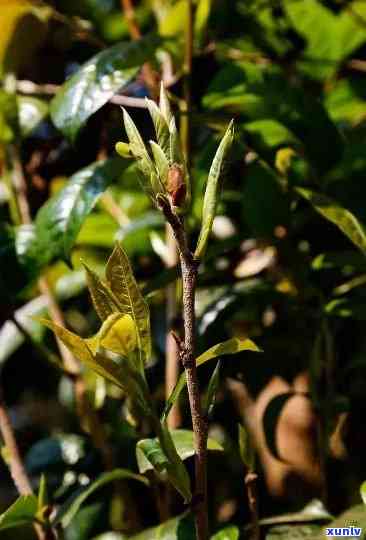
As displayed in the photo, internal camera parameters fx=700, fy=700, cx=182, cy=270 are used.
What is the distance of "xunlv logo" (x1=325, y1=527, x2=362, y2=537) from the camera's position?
569 mm

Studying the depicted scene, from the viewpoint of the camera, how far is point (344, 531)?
579 millimetres

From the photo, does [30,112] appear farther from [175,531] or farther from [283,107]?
[175,531]

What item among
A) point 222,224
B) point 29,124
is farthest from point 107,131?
point 222,224

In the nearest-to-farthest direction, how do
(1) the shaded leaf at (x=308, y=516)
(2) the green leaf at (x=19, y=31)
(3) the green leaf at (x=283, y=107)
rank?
(1) the shaded leaf at (x=308, y=516) < (3) the green leaf at (x=283, y=107) < (2) the green leaf at (x=19, y=31)

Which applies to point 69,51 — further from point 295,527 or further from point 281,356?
point 295,527

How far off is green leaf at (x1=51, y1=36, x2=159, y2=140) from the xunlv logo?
44 cm

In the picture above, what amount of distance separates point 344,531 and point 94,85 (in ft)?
1.60

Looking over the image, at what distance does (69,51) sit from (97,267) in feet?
1.20

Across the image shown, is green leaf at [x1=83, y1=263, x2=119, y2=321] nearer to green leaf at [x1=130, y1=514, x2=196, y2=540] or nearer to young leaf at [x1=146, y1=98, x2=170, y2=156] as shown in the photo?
young leaf at [x1=146, y1=98, x2=170, y2=156]

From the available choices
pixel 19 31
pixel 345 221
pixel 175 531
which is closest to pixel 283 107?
pixel 345 221

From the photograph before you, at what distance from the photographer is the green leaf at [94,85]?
0.71 m

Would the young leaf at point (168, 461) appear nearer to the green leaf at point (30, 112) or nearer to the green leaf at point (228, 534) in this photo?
the green leaf at point (228, 534)

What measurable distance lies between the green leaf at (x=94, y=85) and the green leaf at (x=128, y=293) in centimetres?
28

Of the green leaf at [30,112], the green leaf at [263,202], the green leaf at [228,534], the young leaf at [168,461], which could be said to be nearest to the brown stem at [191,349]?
the young leaf at [168,461]
